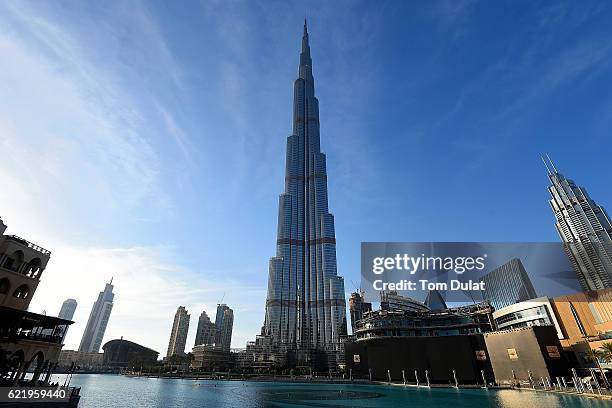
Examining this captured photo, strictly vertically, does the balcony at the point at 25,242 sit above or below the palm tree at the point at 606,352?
above

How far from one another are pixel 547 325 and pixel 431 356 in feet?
130

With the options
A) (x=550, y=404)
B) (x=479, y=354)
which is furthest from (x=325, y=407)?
(x=479, y=354)

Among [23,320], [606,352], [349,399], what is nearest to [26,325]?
[23,320]

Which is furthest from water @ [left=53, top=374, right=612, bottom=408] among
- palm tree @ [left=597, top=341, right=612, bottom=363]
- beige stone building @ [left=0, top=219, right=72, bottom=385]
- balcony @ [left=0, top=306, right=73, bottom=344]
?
balcony @ [left=0, top=306, right=73, bottom=344]

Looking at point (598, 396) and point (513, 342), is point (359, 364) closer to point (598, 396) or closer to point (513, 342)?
point (513, 342)

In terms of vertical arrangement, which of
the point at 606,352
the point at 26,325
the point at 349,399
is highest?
the point at 26,325

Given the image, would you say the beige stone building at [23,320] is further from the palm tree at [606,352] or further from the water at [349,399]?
the palm tree at [606,352]

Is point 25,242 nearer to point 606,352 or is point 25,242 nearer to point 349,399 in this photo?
point 349,399

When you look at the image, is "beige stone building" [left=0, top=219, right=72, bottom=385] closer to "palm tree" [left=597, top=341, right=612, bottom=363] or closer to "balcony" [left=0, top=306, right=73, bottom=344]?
"balcony" [left=0, top=306, right=73, bottom=344]

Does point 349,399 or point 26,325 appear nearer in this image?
point 26,325

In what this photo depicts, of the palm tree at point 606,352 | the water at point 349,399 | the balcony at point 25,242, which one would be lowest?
the water at point 349,399

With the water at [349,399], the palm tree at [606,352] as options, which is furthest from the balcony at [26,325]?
the palm tree at [606,352]

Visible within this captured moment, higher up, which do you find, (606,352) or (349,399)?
(606,352)

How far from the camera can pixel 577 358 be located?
264ft
